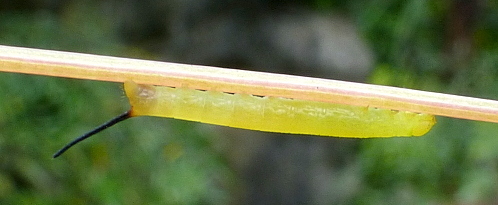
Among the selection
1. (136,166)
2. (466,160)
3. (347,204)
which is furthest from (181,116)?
(347,204)

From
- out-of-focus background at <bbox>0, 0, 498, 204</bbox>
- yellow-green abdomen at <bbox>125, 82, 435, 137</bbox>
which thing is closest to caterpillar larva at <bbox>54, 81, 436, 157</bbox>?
yellow-green abdomen at <bbox>125, 82, 435, 137</bbox>

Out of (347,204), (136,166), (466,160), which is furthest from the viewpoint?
(347,204)

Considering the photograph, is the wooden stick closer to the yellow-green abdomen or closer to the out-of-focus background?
the yellow-green abdomen

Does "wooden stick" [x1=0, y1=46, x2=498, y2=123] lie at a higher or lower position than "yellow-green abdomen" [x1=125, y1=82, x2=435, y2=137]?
higher

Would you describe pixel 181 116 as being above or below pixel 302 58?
above

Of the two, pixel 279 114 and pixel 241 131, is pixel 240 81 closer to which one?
pixel 279 114

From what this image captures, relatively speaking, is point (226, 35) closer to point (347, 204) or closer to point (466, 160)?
point (347, 204)

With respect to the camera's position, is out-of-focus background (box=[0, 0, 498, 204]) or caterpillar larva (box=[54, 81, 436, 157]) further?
out-of-focus background (box=[0, 0, 498, 204])
